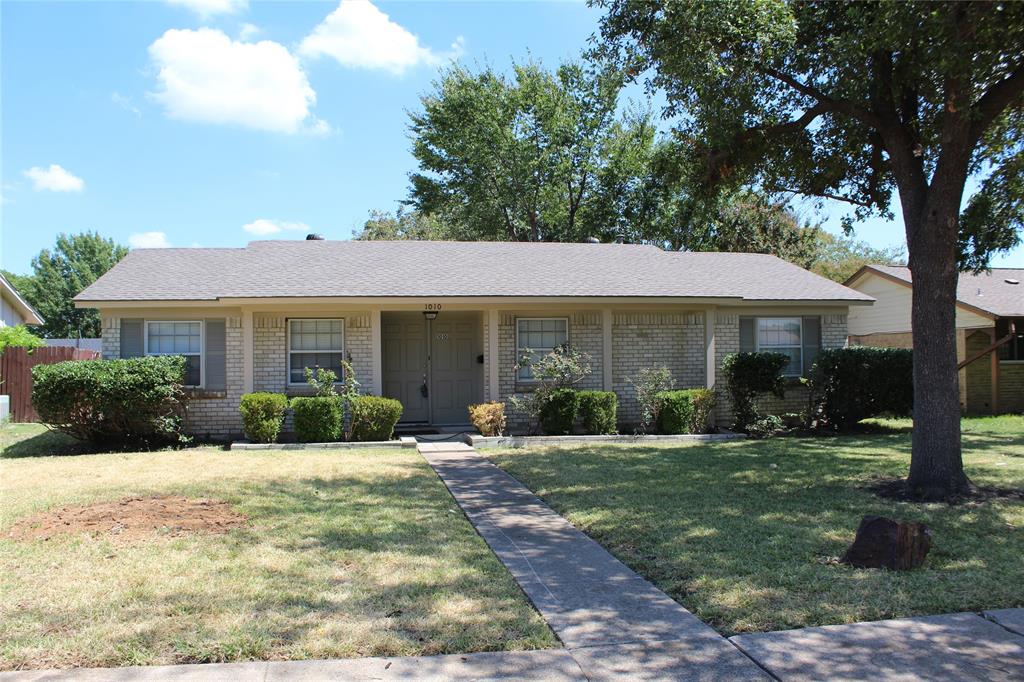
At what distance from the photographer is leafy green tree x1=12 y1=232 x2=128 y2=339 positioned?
172 feet

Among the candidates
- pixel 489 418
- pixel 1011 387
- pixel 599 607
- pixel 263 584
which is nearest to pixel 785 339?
pixel 489 418

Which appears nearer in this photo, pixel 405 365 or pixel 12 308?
pixel 405 365

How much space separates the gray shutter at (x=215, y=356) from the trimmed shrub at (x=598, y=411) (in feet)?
22.4

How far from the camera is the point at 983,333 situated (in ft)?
66.1

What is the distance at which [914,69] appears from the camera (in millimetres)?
8578

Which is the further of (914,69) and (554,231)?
(554,231)

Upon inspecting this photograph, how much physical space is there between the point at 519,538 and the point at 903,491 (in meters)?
4.71

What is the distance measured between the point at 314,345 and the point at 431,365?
8.08 feet

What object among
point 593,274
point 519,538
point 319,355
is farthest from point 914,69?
point 319,355

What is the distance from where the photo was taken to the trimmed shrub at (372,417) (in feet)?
43.2

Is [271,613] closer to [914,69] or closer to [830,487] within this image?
[830,487]

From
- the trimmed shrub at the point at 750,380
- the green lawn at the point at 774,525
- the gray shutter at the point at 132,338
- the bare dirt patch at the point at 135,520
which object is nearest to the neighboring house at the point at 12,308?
the gray shutter at the point at 132,338

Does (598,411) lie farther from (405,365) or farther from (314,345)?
(314,345)

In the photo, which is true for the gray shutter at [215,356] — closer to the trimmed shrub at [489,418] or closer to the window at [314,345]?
the window at [314,345]
